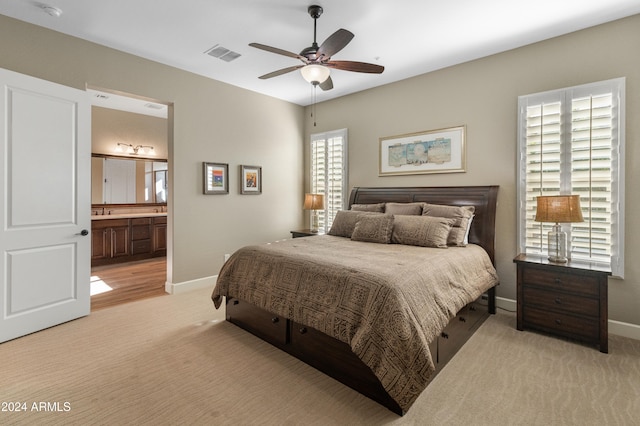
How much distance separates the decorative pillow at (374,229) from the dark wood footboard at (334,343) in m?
1.10

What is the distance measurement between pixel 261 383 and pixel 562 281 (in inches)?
107

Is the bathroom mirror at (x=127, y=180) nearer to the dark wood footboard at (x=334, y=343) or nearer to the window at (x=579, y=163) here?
the dark wood footboard at (x=334, y=343)

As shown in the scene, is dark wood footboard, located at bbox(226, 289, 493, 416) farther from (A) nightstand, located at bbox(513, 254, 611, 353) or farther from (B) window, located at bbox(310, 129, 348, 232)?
(B) window, located at bbox(310, 129, 348, 232)

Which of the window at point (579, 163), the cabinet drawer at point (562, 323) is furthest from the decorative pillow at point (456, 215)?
the cabinet drawer at point (562, 323)

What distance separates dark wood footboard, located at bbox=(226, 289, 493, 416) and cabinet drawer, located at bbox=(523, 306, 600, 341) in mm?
442

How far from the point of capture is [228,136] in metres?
4.73

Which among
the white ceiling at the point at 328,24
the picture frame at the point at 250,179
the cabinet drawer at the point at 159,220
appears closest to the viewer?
the white ceiling at the point at 328,24

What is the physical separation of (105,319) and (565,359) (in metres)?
4.28

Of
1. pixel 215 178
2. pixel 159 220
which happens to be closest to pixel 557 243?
pixel 215 178

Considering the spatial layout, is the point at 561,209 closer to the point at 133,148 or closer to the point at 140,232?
the point at 140,232

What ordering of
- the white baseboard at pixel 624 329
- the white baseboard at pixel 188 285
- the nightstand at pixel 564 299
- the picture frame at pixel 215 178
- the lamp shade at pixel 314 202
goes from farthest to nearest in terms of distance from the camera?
1. the lamp shade at pixel 314 202
2. the picture frame at pixel 215 178
3. the white baseboard at pixel 188 285
4. the white baseboard at pixel 624 329
5. the nightstand at pixel 564 299

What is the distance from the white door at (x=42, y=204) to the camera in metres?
2.78

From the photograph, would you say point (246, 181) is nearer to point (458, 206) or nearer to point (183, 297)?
point (183, 297)

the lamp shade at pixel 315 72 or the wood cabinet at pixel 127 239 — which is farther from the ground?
the lamp shade at pixel 315 72
